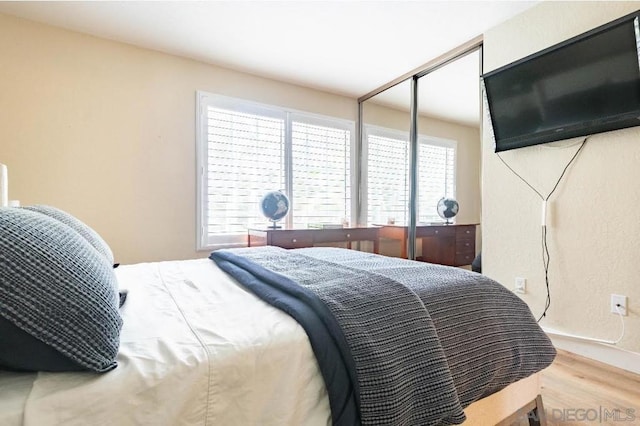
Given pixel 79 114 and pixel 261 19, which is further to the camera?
pixel 79 114

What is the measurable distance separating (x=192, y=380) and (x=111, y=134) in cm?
288

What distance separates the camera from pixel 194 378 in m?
0.69

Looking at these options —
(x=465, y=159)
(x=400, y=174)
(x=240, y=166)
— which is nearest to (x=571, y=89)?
(x=465, y=159)

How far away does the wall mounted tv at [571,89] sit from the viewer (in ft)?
6.07

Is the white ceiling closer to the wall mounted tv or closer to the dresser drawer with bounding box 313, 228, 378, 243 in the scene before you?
the wall mounted tv

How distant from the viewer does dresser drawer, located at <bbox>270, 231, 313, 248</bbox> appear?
125 inches

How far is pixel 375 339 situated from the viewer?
85cm

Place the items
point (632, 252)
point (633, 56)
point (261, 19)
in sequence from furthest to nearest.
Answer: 1. point (261, 19)
2. point (632, 252)
3. point (633, 56)

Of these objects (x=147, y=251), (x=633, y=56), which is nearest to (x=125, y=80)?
(x=147, y=251)

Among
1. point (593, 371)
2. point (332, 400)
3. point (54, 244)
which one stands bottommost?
point (593, 371)

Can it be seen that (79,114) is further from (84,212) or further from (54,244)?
(54,244)

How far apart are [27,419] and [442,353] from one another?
3.01ft

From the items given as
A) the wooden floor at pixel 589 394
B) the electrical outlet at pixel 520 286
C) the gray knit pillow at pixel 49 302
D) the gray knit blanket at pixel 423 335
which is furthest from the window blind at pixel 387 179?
the gray knit pillow at pixel 49 302

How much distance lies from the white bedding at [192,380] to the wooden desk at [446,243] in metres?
2.46
